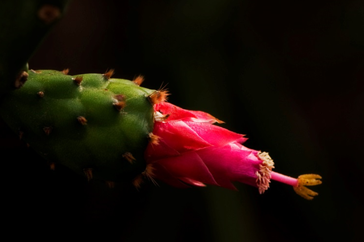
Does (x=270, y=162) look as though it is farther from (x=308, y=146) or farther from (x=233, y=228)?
(x=308, y=146)

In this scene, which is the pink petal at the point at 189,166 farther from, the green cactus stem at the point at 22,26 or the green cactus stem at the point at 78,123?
the green cactus stem at the point at 22,26

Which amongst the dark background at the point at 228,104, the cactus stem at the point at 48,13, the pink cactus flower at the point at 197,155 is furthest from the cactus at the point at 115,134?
the dark background at the point at 228,104

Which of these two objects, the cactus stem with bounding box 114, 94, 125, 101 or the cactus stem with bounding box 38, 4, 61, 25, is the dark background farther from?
the cactus stem with bounding box 38, 4, 61, 25

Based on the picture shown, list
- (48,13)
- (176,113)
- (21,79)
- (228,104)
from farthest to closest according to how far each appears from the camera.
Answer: (228,104)
(176,113)
(21,79)
(48,13)

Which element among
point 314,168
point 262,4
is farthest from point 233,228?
point 262,4

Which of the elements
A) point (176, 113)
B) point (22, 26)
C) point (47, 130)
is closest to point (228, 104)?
point (176, 113)

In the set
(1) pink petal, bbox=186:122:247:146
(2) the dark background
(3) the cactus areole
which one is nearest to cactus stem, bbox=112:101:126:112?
(3) the cactus areole

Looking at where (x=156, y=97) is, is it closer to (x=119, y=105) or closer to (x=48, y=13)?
(x=119, y=105)
